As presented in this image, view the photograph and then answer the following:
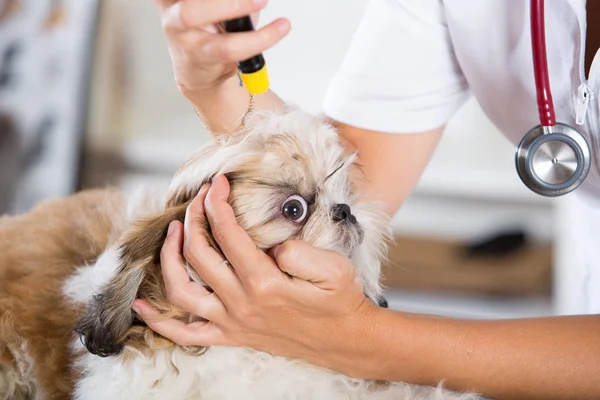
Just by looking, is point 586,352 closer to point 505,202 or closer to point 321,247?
point 321,247

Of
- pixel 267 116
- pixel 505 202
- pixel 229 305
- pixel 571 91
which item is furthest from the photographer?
pixel 505 202

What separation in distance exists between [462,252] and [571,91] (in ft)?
8.32

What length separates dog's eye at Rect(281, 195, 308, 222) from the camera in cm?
110

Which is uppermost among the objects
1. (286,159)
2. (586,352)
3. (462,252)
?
(286,159)

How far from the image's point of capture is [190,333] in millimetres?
1091

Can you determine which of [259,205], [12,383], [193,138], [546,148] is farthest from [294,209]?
[193,138]

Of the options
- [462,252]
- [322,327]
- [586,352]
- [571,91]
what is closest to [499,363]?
[586,352]

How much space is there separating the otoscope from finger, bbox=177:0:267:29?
2cm

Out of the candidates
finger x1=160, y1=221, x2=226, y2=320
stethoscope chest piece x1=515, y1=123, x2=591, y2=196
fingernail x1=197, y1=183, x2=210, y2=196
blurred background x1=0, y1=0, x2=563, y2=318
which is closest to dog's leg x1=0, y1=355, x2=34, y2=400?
finger x1=160, y1=221, x2=226, y2=320

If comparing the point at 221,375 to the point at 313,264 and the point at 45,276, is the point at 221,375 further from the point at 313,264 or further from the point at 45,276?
the point at 45,276

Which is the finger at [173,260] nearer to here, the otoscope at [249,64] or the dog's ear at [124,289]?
the dog's ear at [124,289]

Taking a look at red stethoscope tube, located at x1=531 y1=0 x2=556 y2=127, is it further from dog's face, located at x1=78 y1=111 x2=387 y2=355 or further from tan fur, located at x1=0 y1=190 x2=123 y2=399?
tan fur, located at x1=0 y1=190 x2=123 y2=399

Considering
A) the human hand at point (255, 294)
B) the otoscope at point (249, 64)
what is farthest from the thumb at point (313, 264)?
→ the otoscope at point (249, 64)

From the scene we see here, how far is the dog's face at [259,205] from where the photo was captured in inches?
42.8
